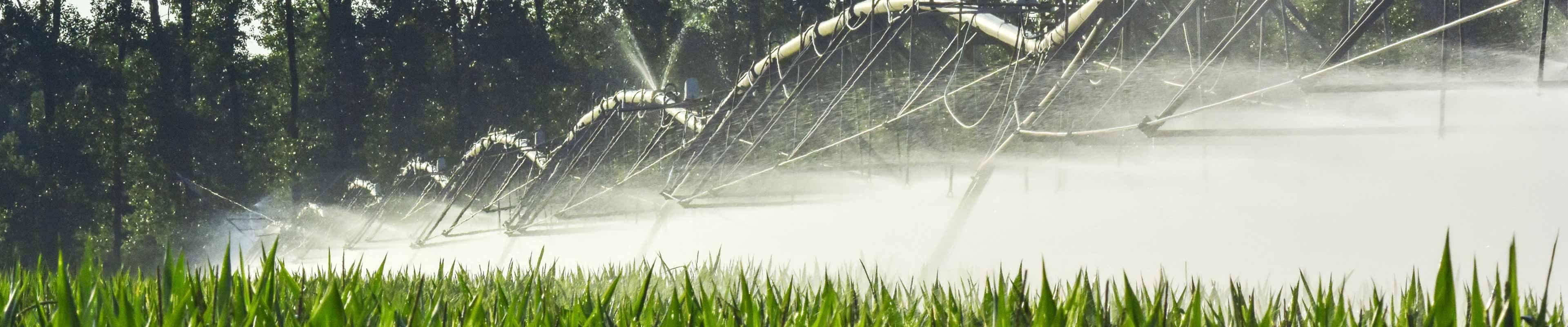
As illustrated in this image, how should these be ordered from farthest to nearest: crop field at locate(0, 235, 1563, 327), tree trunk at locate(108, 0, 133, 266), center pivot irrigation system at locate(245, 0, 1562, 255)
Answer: tree trunk at locate(108, 0, 133, 266), center pivot irrigation system at locate(245, 0, 1562, 255), crop field at locate(0, 235, 1563, 327)

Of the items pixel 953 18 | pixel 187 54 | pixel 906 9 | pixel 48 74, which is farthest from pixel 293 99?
pixel 906 9

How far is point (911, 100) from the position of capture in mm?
13117

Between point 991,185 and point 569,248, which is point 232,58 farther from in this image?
point 991,185

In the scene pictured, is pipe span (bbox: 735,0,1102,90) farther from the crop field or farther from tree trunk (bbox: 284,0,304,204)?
tree trunk (bbox: 284,0,304,204)

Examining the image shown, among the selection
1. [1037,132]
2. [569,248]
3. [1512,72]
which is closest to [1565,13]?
[1512,72]

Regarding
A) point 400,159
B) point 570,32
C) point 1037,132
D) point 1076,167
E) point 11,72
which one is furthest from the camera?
point 570,32

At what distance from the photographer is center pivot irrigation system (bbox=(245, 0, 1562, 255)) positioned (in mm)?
9641

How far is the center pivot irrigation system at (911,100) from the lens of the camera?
380 inches

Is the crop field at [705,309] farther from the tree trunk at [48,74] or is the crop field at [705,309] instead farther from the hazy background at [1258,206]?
the tree trunk at [48,74]

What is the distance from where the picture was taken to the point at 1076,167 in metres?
13.7

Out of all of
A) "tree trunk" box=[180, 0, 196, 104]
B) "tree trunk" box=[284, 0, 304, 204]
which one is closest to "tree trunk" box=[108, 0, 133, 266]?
"tree trunk" box=[180, 0, 196, 104]

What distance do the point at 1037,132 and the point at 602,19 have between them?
42.1 metres

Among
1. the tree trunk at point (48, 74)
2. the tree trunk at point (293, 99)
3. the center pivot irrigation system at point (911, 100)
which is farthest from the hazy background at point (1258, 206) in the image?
the tree trunk at point (48, 74)

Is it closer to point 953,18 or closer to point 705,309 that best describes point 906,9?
point 953,18
